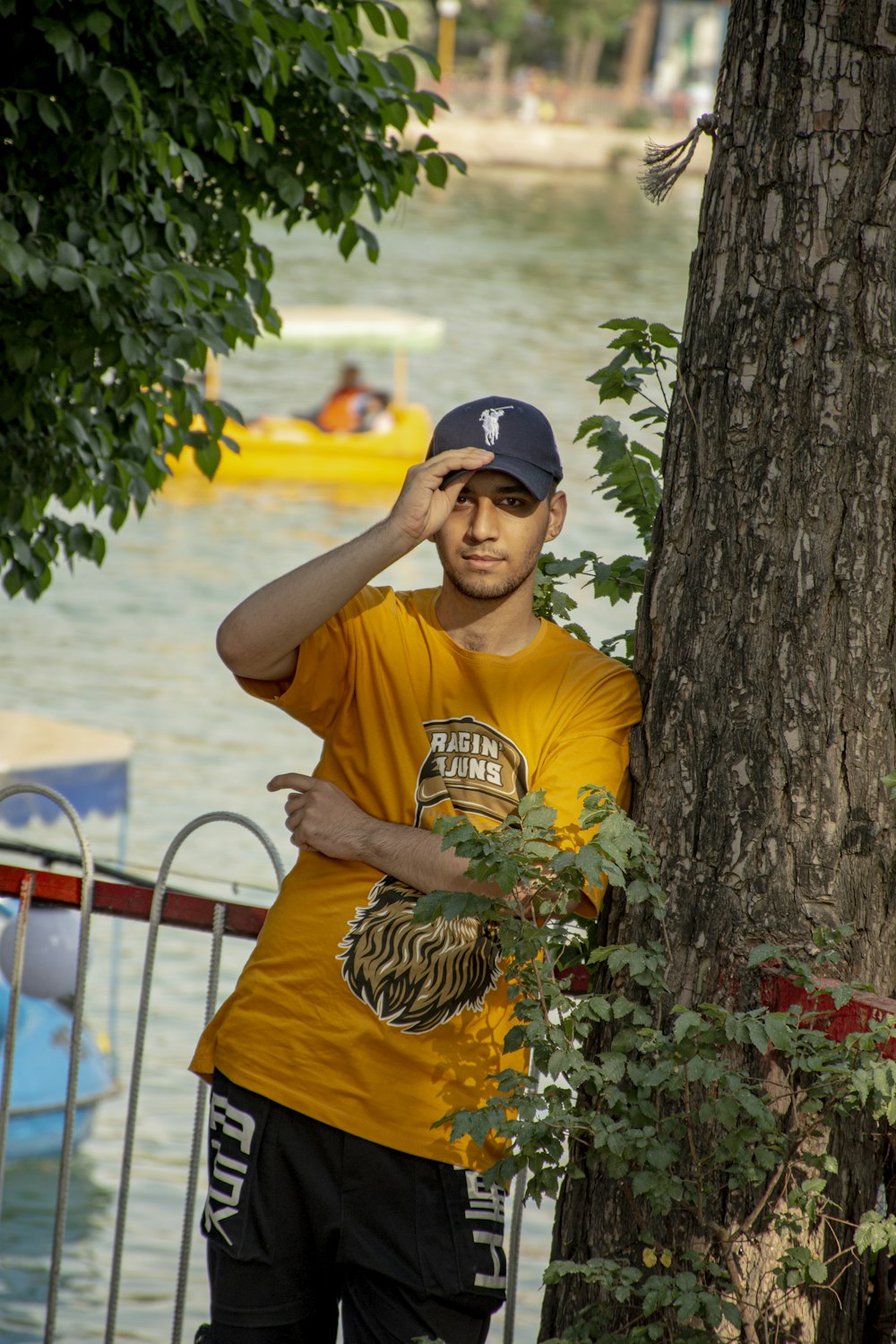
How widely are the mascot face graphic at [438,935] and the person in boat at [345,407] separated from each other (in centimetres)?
2207

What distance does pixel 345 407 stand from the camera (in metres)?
24.7

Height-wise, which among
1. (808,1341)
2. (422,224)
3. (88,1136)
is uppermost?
(422,224)

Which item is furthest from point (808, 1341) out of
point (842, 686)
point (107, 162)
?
point (107, 162)

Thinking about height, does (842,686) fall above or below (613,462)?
below

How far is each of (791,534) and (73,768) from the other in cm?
834

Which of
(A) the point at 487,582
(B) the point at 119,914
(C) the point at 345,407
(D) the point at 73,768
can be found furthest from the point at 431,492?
(C) the point at 345,407

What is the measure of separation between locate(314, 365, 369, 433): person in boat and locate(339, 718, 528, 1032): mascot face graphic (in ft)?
72.4

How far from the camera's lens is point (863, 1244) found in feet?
7.57

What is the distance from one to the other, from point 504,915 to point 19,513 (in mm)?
2796

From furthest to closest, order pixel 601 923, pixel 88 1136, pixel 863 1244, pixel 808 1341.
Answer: pixel 88 1136, pixel 601 923, pixel 808 1341, pixel 863 1244

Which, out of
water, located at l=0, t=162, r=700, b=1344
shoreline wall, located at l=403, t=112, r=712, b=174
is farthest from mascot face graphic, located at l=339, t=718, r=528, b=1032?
shoreline wall, located at l=403, t=112, r=712, b=174

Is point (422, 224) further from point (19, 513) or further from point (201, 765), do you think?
point (19, 513)

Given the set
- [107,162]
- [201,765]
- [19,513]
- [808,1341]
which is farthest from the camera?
[201,765]

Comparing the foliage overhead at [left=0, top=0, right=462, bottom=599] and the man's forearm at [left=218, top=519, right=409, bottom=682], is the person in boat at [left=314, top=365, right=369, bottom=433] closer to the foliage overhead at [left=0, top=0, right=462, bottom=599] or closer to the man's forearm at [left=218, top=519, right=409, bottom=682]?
the foliage overhead at [left=0, top=0, right=462, bottom=599]
